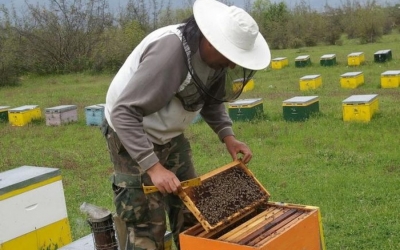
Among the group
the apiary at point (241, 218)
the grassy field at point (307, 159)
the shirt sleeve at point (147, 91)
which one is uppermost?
the shirt sleeve at point (147, 91)

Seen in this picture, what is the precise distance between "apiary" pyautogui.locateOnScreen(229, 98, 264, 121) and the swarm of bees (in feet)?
14.0

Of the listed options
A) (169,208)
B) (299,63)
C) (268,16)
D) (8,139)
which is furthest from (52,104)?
(268,16)

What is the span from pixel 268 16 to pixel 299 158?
1799cm

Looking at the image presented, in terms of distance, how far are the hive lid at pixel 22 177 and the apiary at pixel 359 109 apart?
384 centimetres

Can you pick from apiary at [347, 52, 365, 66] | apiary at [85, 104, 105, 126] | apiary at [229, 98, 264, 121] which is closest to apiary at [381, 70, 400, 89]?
apiary at [229, 98, 264, 121]

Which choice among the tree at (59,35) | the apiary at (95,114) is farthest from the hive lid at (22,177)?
the tree at (59,35)

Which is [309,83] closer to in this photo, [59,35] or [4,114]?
[4,114]

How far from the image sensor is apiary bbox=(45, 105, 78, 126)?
7.31 meters

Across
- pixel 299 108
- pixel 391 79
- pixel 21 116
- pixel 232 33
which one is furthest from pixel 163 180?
pixel 391 79

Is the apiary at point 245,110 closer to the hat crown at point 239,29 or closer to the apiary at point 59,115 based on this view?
the apiary at point 59,115

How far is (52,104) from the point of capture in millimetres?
9617

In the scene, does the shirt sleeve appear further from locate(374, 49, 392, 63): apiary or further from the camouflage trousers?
locate(374, 49, 392, 63): apiary

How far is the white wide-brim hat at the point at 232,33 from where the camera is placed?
1.77m

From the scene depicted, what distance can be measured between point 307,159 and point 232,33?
9.94 feet
